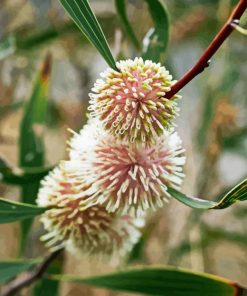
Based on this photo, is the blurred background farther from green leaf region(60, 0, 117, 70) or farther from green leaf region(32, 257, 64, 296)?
green leaf region(60, 0, 117, 70)

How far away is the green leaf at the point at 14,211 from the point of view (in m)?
0.69

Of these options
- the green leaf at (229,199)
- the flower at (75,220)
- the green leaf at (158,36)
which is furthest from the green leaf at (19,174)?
the green leaf at (229,199)

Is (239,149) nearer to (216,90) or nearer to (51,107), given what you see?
(216,90)

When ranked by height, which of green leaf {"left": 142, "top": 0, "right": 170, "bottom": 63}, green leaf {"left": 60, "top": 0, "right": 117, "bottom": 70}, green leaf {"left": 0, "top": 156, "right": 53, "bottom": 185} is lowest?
green leaf {"left": 0, "top": 156, "right": 53, "bottom": 185}

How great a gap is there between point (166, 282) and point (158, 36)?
0.31 m

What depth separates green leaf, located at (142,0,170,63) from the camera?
0.79m

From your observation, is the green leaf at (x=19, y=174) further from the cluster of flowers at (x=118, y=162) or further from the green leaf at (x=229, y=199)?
the green leaf at (x=229, y=199)

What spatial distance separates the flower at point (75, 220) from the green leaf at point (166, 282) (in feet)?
0.24

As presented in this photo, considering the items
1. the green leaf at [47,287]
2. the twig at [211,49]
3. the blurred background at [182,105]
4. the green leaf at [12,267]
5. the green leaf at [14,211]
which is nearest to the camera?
the twig at [211,49]

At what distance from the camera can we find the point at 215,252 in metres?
2.14

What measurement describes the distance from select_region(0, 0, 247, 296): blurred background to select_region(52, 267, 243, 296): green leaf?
1.32 feet

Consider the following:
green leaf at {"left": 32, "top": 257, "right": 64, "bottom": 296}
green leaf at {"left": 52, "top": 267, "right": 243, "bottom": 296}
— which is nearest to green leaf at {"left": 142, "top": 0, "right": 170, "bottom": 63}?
green leaf at {"left": 52, "top": 267, "right": 243, "bottom": 296}

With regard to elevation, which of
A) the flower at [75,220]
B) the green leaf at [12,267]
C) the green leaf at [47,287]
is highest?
the flower at [75,220]

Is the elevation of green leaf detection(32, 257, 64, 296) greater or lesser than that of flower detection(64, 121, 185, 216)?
lesser
